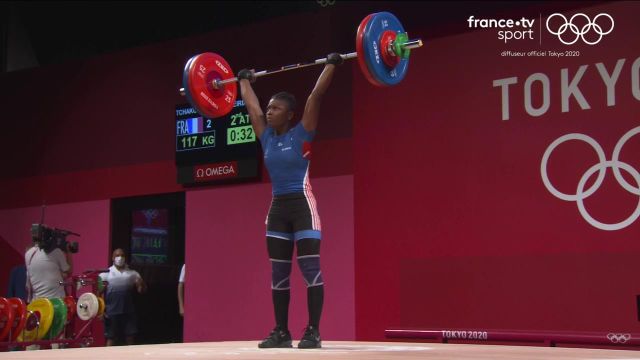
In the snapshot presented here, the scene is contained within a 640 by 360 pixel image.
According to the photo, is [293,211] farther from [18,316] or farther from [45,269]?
[45,269]

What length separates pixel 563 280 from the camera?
5.41m

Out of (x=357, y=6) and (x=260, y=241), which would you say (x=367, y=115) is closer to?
(x=357, y=6)

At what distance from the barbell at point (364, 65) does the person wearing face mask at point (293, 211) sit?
0.14 meters

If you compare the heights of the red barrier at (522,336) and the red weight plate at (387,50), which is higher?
the red weight plate at (387,50)

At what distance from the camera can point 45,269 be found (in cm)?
678

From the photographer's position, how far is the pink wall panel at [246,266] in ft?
20.7

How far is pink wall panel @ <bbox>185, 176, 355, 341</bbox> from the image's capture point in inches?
249

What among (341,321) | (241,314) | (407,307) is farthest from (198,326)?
(407,307)

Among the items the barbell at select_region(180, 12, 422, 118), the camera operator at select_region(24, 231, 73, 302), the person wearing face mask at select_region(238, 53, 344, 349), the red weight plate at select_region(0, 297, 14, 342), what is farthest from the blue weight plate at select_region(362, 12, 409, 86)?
the camera operator at select_region(24, 231, 73, 302)

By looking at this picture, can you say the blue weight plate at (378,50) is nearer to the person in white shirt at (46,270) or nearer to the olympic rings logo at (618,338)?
the olympic rings logo at (618,338)

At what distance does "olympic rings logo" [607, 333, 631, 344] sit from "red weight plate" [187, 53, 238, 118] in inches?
109

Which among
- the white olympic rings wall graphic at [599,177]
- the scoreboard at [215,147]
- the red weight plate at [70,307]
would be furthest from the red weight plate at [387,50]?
the red weight plate at [70,307]

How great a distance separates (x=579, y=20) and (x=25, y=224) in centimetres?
565

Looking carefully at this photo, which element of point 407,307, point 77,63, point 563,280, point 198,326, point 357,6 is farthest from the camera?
point 77,63
